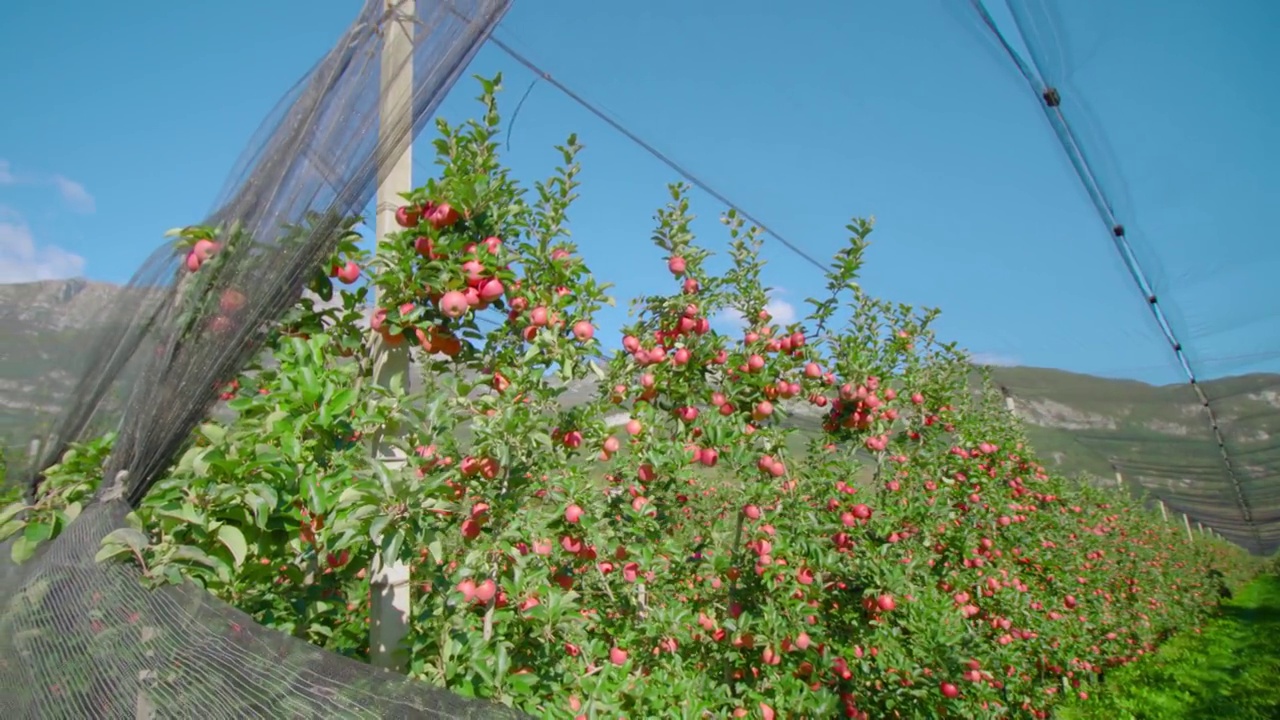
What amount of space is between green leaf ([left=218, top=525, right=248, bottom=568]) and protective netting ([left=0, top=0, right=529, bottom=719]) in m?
0.10

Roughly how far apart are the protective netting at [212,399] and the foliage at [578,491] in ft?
0.22

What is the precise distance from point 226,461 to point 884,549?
83.1 inches

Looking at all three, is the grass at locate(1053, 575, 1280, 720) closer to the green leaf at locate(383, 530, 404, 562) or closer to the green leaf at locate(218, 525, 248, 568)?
the green leaf at locate(383, 530, 404, 562)

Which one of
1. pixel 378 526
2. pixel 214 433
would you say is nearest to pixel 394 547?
pixel 378 526

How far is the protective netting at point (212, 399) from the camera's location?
0.80 m

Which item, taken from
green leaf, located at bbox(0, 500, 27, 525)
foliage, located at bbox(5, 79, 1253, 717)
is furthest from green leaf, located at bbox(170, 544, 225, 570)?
green leaf, located at bbox(0, 500, 27, 525)

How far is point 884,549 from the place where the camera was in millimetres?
2404

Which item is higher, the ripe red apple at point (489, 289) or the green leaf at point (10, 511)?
the ripe red apple at point (489, 289)

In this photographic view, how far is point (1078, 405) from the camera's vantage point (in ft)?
22.9

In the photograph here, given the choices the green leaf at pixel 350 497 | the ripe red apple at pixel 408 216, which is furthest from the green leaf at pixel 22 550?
the ripe red apple at pixel 408 216

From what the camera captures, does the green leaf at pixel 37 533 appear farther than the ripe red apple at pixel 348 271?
No

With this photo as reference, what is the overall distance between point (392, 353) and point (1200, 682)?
7920 millimetres

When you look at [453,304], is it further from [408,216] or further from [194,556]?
[194,556]

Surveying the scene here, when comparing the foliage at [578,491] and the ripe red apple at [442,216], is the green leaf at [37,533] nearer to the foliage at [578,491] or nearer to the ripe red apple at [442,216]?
the foliage at [578,491]
